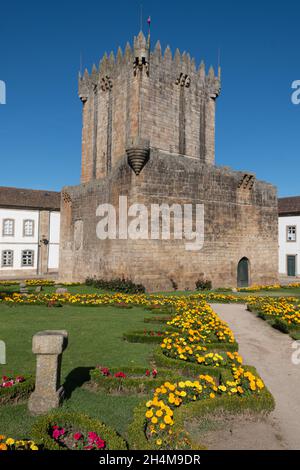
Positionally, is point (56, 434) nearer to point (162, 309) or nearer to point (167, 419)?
point (167, 419)

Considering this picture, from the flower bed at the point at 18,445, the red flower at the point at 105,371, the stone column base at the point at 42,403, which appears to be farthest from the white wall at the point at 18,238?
the flower bed at the point at 18,445

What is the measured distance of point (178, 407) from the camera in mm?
5383

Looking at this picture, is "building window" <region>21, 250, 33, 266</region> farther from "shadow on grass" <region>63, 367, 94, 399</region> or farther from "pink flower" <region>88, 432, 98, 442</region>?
"pink flower" <region>88, 432, 98, 442</region>

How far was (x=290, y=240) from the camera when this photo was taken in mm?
39281

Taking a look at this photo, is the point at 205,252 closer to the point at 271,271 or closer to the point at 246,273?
the point at 246,273

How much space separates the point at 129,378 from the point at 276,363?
3790 millimetres

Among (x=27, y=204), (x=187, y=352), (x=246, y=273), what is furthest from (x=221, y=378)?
(x=27, y=204)

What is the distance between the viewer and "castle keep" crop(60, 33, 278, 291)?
19750 millimetres

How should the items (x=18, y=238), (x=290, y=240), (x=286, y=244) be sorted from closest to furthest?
(x=18, y=238) < (x=290, y=240) < (x=286, y=244)

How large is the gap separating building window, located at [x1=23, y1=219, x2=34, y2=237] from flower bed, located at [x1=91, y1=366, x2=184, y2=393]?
113 feet

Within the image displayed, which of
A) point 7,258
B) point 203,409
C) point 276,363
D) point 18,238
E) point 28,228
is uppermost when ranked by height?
point 28,228

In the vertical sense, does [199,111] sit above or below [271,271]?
above

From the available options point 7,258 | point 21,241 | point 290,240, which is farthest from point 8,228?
point 290,240
